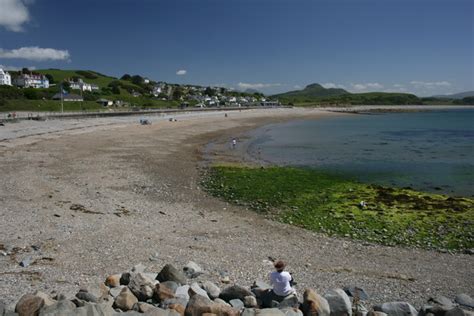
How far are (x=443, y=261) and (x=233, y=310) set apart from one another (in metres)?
7.75

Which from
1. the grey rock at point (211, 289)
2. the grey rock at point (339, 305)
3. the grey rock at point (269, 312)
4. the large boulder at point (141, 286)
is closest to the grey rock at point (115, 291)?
the large boulder at point (141, 286)

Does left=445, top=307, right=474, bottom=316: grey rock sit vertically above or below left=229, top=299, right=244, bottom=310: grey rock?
above

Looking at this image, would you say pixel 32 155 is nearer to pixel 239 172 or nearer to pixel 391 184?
pixel 239 172

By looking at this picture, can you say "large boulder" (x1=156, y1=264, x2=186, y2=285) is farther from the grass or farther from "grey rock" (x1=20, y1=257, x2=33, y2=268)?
the grass

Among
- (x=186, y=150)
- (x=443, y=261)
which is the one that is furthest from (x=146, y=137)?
(x=443, y=261)

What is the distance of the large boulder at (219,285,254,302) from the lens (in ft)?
24.5

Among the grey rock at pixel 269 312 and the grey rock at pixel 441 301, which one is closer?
the grey rock at pixel 269 312

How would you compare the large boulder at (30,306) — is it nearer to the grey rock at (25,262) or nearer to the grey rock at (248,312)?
the grey rock at (25,262)

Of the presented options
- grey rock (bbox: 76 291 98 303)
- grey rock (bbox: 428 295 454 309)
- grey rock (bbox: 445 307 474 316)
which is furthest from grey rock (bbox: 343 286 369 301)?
grey rock (bbox: 76 291 98 303)

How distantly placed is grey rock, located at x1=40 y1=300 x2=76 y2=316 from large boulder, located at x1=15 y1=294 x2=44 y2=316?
7.3 inches

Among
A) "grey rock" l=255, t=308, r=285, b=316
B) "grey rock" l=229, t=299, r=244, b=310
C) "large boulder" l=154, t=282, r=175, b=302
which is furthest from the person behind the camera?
"large boulder" l=154, t=282, r=175, b=302

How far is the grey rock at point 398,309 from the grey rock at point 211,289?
3.29 metres

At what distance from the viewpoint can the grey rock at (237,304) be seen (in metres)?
7.12

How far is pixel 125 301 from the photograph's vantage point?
680 cm
